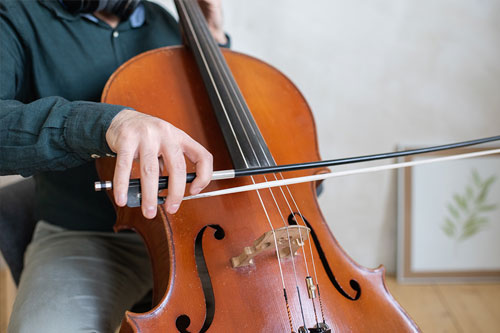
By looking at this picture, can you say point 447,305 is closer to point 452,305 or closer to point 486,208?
point 452,305

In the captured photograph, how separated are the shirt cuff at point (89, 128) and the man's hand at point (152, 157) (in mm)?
34

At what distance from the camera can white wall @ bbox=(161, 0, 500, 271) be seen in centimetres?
147

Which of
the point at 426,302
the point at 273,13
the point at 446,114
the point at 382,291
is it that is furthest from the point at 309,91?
the point at 382,291

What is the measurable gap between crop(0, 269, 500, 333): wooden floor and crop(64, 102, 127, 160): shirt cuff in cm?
105

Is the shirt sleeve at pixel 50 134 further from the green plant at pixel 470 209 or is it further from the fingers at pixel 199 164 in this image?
the green plant at pixel 470 209

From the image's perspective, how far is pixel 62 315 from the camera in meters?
0.73

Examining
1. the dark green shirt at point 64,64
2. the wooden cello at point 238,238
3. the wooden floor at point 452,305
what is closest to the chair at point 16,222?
the dark green shirt at point 64,64

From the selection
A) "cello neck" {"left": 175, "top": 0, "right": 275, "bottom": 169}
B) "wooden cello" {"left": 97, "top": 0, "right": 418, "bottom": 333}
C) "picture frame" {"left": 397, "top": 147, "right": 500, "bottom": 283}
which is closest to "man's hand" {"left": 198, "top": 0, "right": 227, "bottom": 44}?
"cello neck" {"left": 175, "top": 0, "right": 275, "bottom": 169}

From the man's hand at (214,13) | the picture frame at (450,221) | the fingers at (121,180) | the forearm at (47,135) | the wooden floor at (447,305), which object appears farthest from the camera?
the picture frame at (450,221)

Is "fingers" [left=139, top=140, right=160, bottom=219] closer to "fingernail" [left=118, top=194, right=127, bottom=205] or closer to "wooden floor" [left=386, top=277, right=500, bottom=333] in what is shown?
"fingernail" [left=118, top=194, right=127, bottom=205]

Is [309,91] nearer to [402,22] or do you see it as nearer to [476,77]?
[402,22]

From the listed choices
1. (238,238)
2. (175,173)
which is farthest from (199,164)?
(238,238)

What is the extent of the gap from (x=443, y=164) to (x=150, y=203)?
4.52ft

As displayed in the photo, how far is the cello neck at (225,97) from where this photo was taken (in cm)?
69
